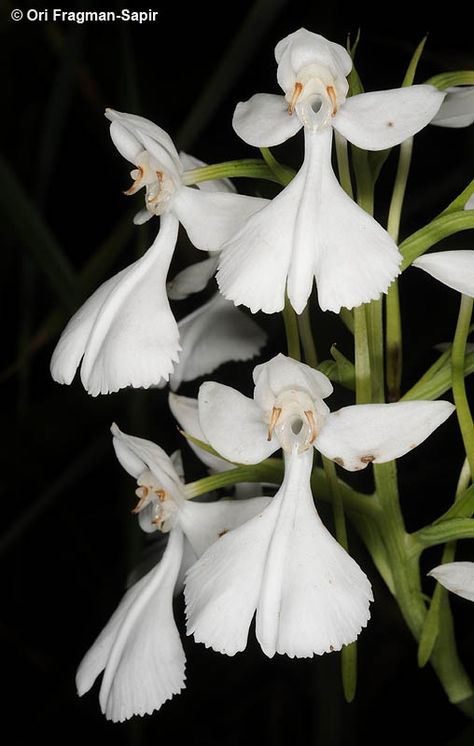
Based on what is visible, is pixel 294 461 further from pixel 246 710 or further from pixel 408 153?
pixel 246 710

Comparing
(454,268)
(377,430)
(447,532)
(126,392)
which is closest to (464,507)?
(447,532)

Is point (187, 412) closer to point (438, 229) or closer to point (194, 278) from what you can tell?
point (194, 278)

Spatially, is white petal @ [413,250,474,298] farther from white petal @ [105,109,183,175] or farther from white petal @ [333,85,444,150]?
white petal @ [105,109,183,175]

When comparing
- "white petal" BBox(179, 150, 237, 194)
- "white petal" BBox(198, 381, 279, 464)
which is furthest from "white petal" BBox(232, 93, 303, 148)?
"white petal" BBox(198, 381, 279, 464)

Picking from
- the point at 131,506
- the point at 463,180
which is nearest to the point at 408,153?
the point at 463,180

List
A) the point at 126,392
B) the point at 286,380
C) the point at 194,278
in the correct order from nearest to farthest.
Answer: the point at 286,380 → the point at 194,278 → the point at 126,392
